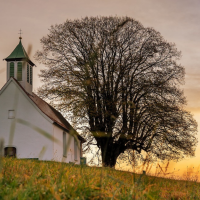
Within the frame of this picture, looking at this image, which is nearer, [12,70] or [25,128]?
[25,128]

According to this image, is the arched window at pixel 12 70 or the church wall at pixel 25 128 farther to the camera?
the arched window at pixel 12 70

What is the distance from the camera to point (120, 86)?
Result: 25141 millimetres

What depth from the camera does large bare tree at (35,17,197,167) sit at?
2430 centimetres

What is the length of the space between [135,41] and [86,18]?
4.26m

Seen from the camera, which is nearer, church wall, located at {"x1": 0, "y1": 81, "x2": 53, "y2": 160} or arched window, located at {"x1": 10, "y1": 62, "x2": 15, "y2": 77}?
church wall, located at {"x1": 0, "y1": 81, "x2": 53, "y2": 160}

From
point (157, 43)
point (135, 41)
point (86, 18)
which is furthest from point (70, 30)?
point (157, 43)

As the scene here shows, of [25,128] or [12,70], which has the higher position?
[12,70]

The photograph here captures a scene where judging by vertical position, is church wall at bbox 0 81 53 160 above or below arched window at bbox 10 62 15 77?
below

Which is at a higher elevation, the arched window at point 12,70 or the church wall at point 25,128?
the arched window at point 12,70

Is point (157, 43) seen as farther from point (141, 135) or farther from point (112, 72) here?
point (141, 135)

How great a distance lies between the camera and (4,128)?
79.5 feet

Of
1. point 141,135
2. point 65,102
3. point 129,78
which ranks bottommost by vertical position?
point 141,135

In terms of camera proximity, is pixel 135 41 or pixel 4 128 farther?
pixel 135 41

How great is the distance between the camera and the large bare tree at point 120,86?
24.3 m
